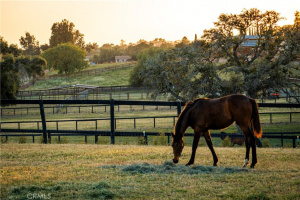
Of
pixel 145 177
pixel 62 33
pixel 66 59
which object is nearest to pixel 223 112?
pixel 145 177

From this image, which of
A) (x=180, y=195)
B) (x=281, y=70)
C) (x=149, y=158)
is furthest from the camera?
(x=281, y=70)

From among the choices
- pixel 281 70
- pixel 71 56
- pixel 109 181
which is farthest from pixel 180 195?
pixel 71 56

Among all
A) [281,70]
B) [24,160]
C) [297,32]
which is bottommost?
[24,160]

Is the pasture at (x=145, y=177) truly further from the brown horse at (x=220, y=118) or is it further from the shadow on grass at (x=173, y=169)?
the brown horse at (x=220, y=118)

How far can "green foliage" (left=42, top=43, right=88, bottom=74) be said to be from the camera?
89562 mm

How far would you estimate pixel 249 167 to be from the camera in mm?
7719

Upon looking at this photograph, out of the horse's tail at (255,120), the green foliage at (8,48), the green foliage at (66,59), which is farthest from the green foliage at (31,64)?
the green foliage at (66,59)

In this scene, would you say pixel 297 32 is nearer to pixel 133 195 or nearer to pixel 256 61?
pixel 256 61

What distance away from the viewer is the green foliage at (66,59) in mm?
89562

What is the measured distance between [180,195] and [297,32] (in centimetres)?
1926

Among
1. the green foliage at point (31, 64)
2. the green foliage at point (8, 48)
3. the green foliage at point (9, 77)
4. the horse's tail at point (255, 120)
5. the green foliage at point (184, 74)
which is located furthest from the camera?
the green foliage at point (8, 48)

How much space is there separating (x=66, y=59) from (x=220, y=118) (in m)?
85.5

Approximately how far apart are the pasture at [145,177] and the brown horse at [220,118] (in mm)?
514

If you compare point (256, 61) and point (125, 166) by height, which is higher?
point (256, 61)
